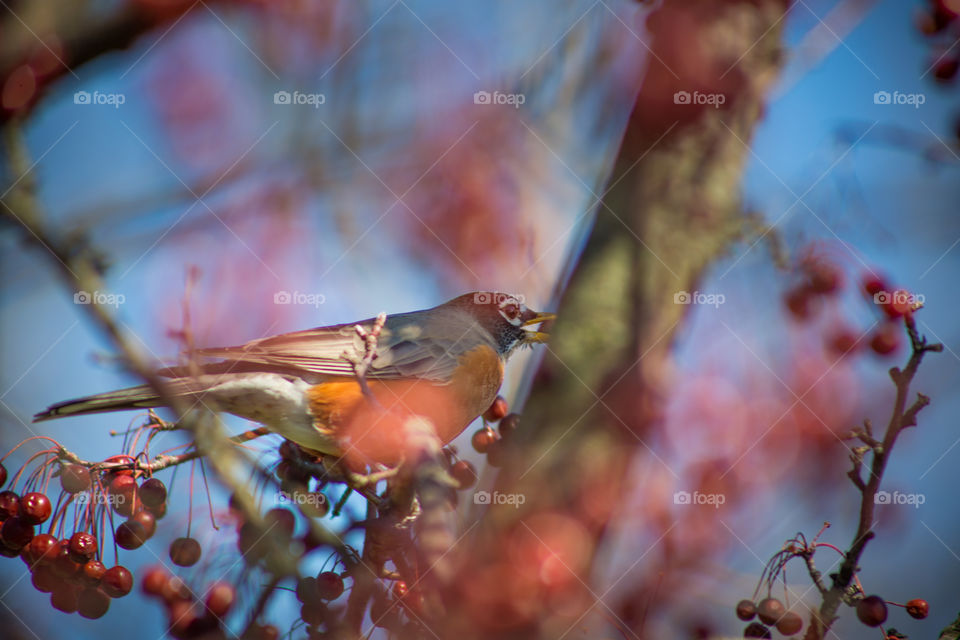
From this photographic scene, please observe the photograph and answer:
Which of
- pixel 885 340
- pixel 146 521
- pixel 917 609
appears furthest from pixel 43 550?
pixel 885 340

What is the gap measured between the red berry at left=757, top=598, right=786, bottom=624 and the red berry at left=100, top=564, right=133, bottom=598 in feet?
7.46

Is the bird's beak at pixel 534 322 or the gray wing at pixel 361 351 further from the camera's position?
the bird's beak at pixel 534 322

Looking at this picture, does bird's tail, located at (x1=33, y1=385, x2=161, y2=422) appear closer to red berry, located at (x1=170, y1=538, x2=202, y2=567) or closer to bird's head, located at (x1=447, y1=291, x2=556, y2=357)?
red berry, located at (x1=170, y1=538, x2=202, y2=567)

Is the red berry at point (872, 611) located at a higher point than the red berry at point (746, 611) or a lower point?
higher

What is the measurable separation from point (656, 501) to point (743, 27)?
2.33m

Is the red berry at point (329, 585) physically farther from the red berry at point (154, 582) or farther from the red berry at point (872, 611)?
the red berry at point (872, 611)

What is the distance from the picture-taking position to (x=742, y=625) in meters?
2.94

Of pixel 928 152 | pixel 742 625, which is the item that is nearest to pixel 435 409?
pixel 742 625

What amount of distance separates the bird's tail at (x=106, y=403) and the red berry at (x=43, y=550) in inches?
17.5

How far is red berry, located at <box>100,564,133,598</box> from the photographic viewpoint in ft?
8.12

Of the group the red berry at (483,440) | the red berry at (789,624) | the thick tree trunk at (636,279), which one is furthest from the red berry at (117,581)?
the red berry at (789,624)

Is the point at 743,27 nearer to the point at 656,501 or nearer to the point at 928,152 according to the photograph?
the point at 928,152

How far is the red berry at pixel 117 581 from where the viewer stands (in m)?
2.47

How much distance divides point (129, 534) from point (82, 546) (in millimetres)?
150
